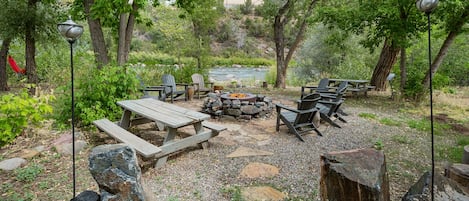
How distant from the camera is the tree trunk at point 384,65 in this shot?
26.2 feet

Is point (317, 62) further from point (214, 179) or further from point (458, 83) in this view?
point (214, 179)

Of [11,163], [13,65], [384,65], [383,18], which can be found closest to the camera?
[11,163]

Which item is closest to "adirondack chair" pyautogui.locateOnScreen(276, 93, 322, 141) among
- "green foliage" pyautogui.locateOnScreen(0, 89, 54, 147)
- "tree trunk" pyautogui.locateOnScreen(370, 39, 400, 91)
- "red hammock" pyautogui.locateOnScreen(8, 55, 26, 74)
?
"green foliage" pyautogui.locateOnScreen(0, 89, 54, 147)

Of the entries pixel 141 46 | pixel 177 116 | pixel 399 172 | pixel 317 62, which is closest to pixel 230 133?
pixel 177 116

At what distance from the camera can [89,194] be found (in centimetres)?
193

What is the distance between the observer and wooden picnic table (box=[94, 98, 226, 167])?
9.57ft

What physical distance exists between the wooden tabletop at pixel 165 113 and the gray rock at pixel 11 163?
4.09 ft

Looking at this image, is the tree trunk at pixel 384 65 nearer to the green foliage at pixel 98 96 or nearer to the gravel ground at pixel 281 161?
the gravel ground at pixel 281 161

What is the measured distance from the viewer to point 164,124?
3053mm

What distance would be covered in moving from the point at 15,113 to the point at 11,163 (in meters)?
0.77

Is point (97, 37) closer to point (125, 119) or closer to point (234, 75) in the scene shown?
point (125, 119)

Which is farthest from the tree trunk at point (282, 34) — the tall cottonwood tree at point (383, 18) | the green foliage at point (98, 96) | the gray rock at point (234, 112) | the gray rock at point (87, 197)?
the gray rock at point (87, 197)

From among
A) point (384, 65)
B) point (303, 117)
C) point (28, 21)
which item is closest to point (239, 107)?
point (303, 117)

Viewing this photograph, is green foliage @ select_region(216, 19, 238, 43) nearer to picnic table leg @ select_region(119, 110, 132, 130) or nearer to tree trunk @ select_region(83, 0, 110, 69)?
tree trunk @ select_region(83, 0, 110, 69)
